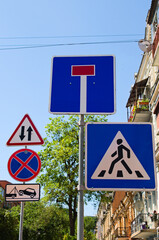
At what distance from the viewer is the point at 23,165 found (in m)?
6.18

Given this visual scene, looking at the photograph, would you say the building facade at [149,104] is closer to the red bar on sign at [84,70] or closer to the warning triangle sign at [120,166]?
the red bar on sign at [84,70]

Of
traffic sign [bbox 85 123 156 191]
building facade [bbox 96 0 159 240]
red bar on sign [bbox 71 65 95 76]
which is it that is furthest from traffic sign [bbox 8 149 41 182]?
building facade [bbox 96 0 159 240]

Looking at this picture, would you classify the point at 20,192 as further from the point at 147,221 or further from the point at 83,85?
the point at 147,221

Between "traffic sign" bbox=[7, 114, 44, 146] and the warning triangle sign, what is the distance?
286 centimetres

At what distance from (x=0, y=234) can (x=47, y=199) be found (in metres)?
9.20

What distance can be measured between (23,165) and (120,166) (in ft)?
10.1

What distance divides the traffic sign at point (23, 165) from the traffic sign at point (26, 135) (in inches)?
7.0

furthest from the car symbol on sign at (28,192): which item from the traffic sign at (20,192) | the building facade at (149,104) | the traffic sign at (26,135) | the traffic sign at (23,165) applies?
the building facade at (149,104)

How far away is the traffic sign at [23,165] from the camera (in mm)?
6094

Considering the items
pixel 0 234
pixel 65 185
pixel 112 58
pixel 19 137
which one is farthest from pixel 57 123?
pixel 112 58

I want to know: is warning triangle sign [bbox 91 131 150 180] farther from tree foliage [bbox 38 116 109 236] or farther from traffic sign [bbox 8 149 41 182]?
tree foliage [bbox 38 116 109 236]

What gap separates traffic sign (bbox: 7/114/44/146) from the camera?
6.23 metres

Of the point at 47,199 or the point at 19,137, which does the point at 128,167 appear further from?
the point at 47,199

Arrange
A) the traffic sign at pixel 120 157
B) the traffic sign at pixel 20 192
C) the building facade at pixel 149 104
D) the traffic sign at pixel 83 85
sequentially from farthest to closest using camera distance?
the building facade at pixel 149 104 → the traffic sign at pixel 20 192 → the traffic sign at pixel 83 85 → the traffic sign at pixel 120 157
